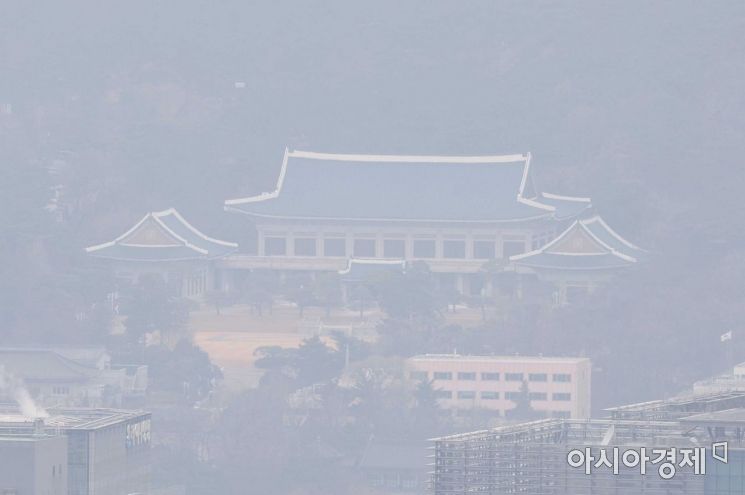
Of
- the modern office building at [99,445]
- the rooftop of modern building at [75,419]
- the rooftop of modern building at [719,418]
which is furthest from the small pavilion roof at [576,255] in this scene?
the rooftop of modern building at [719,418]

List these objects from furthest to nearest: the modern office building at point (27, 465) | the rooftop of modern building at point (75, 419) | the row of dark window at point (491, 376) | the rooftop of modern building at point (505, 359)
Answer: the rooftop of modern building at point (505, 359) < the row of dark window at point (491, 376) < the rooftop of modern building at point (75, 419) < the modern office building at point (27, 465)

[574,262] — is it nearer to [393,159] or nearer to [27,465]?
[393,159]

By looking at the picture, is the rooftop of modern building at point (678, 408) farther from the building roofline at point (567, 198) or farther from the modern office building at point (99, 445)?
the building roofline at point (567, 198)

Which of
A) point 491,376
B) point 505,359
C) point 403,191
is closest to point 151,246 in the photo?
point 403,191

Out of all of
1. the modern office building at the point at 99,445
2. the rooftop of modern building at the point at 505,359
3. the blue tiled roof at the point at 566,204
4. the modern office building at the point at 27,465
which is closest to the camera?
the modern office building at the point at 27,465

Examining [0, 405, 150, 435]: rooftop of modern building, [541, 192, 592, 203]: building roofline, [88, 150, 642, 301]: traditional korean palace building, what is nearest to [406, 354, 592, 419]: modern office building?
[88, 150, 642, 301]: traditional korean palace building

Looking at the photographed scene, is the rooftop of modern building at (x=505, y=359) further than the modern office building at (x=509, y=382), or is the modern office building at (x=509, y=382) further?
the rooftop of modern building at (x=505, y=359)
